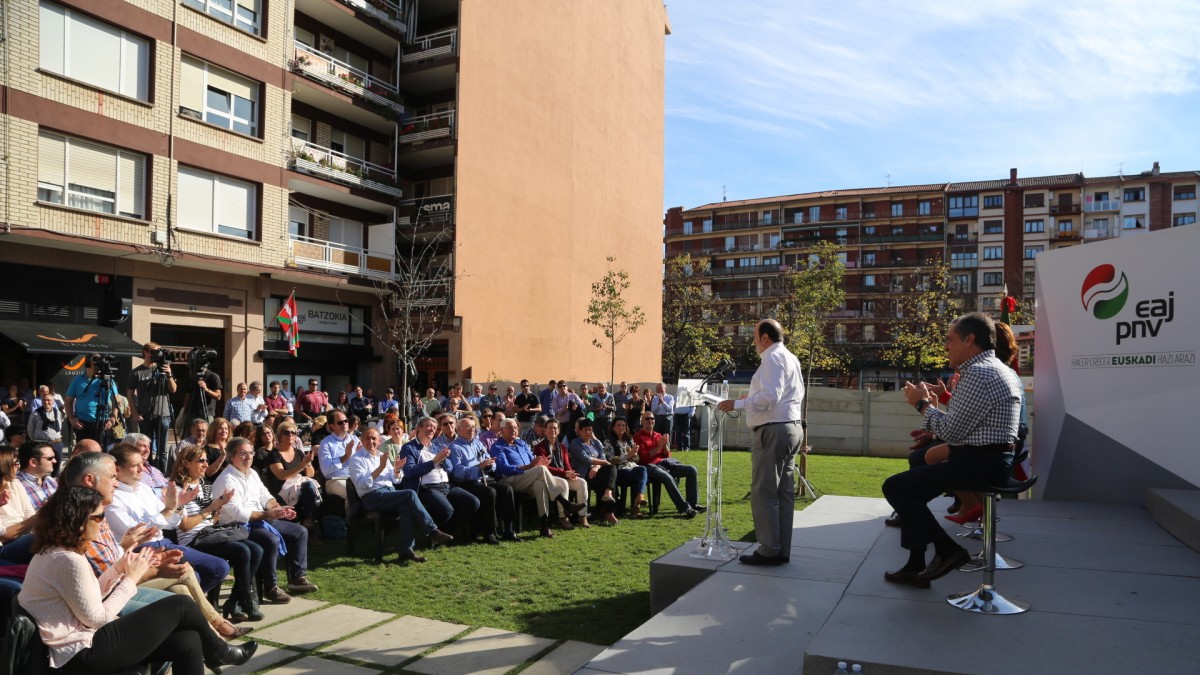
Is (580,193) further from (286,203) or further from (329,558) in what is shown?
(329,558)

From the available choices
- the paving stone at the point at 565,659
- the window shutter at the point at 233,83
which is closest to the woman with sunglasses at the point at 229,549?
the paving stone at the point at 565,659

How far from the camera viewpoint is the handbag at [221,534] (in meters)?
5.83

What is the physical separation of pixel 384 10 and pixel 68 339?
1499 cm

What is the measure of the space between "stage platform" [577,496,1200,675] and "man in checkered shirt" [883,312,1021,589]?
355mm

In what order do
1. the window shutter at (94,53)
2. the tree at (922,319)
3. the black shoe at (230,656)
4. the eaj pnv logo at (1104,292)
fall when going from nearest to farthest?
the black shoe at (230,656), the eaj pnv logo at (1104,292), the window shutter at (94,53), the tree at (922,319)

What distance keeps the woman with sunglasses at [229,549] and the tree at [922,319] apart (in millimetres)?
27625

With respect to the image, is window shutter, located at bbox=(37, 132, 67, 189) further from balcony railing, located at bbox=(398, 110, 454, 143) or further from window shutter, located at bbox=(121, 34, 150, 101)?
balcony railing, located at bbox=(398, 110, 454, 143)

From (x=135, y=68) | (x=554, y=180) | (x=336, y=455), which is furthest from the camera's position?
(x=554, y=180)

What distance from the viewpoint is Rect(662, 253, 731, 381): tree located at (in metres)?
47.0

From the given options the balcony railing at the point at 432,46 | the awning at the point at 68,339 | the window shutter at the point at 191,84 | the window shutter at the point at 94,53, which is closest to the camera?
the awning at the point at 68,339

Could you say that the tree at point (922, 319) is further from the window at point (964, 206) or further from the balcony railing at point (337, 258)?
the balcony railing at point (337, 258)

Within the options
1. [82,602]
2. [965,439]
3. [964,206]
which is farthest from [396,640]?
[964,206]

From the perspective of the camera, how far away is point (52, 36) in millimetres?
16922

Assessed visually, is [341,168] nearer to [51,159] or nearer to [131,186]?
[131,186]
